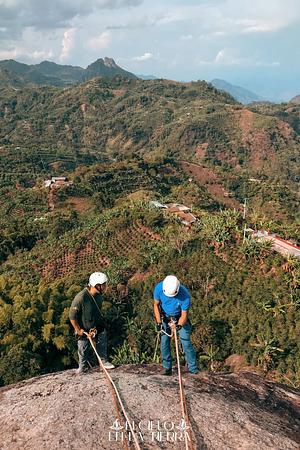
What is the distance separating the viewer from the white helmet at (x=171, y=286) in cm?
735

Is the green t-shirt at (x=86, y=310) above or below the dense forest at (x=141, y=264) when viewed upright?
above

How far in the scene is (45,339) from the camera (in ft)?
71.7

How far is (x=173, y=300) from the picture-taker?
769 centimetres

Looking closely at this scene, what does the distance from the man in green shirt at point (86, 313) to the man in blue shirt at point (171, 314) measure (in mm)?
1131

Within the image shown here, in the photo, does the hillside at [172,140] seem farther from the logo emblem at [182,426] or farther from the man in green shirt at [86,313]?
the logo emblem at [182,426]

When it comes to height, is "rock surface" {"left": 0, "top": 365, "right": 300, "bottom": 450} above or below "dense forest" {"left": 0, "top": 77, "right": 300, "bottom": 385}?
above

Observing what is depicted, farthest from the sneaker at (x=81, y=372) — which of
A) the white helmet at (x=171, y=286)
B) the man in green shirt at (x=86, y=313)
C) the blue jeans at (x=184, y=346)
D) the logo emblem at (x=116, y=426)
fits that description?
the white helmet at (x=171, y=286)

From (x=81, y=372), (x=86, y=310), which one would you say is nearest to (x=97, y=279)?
(x=86, y=310)

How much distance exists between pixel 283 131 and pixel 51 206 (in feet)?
373

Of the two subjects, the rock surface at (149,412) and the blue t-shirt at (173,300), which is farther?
the blue t-shirt at (173,300)

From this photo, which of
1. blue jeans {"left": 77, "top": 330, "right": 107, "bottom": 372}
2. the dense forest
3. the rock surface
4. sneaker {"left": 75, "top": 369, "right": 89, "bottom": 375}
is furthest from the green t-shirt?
the dense forest

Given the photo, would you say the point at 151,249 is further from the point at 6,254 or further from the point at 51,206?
the point at 51,206

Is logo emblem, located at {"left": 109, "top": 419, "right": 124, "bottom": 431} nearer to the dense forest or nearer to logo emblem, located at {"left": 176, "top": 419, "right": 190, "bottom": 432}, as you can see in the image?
logo emblem, located at {"left": 176, "top": 419, "right": 190, "bottom": 432}

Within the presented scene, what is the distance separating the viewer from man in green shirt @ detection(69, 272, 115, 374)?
304 inches
